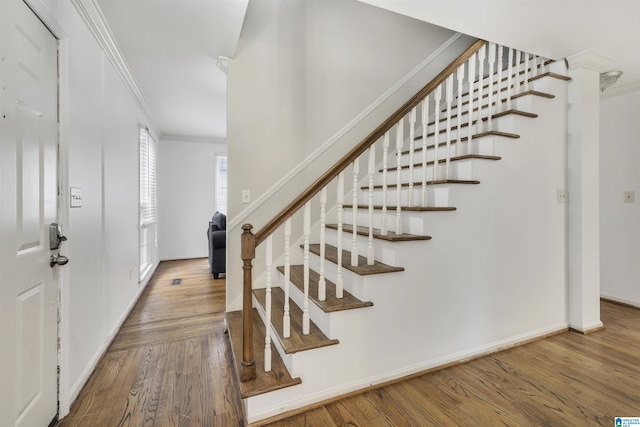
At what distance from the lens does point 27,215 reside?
1167 mm

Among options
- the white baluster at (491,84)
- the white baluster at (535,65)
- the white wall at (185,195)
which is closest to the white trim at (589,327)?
the white baluster at (491,84)

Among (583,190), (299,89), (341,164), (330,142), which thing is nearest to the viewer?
(341,164)

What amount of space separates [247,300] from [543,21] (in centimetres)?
258

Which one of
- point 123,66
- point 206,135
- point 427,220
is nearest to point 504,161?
point 427,220

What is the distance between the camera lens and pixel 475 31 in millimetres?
1959

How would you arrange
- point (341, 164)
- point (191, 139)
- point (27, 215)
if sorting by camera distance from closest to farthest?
point (27, 215)
point (341, 164)
point (191, 139)

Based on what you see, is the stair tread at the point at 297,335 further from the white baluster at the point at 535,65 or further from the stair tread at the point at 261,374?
the white baluster at the point at 535,65

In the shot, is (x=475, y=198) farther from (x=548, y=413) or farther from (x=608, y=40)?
(x=608, y=40)

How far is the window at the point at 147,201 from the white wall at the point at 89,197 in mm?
985

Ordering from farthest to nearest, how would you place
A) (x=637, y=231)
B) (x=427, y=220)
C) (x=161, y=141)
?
1. (x=161, y=141)
2. (x=637, y=231)
3. (x=427, y=220)

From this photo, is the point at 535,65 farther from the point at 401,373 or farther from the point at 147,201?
the point at 147,201

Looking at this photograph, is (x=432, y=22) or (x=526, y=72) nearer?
(x=432, y=22)

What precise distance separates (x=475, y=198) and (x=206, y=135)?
471 cm

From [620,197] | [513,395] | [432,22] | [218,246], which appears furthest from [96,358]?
[620,197]
